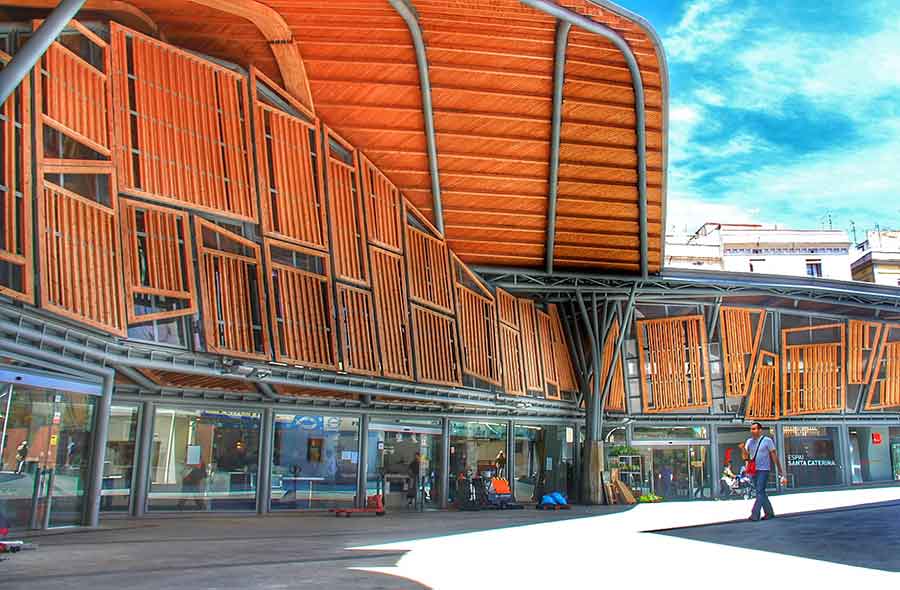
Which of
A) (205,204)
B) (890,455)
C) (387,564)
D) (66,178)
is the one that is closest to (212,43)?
(205,204)

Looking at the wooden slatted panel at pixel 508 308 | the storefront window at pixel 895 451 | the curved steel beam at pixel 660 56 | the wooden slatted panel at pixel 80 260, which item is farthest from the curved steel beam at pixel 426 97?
the storefront window at pixel 895 451

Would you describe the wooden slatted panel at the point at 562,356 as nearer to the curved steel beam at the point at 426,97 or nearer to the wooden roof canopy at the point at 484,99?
the wooden roof canopy at the point at 484,99

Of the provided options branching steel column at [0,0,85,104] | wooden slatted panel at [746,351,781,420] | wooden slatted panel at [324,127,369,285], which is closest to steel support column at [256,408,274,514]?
wooden slatted panel at [324,127,369,285]

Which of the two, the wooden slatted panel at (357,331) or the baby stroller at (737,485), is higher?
the wooden slatted panel at (357,331)

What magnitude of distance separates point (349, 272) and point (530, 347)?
10.8m

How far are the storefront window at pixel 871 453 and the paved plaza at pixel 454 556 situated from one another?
21.3 metres

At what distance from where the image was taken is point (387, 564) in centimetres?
863

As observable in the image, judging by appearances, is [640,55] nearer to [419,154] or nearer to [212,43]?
[419,154]

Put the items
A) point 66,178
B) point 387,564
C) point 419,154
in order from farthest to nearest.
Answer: point 419,154
point 66,178
point 387,564

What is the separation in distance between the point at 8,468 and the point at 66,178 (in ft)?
15.7

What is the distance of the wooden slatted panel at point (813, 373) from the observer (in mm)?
32500

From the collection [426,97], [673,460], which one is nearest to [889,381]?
[673,460]

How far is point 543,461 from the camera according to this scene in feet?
94.6

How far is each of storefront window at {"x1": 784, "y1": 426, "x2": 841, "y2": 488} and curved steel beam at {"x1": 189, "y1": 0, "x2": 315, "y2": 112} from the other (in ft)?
83.5
